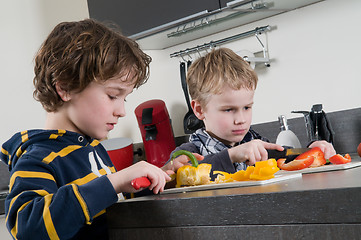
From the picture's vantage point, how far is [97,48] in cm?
126

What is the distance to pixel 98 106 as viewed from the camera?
1.21 meters

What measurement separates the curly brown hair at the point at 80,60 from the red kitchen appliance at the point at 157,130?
3.85 ft

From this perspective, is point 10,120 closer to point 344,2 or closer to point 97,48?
point 97,48

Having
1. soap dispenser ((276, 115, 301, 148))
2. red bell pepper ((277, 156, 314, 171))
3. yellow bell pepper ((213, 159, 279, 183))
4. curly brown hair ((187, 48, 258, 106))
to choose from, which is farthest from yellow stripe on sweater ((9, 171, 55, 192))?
soap dispenser ((276, 115, 301, 148))

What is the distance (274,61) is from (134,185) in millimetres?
1461

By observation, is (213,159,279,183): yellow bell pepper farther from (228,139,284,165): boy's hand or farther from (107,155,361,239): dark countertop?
(228,139,284,165): boy's hand

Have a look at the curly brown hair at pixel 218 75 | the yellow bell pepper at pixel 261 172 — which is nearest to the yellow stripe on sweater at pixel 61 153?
the yellow bell pepper at pixel 261 172

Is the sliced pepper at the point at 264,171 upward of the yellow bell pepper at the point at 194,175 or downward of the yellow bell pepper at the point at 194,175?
upward

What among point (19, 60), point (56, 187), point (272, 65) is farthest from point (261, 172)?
point (19, 60)

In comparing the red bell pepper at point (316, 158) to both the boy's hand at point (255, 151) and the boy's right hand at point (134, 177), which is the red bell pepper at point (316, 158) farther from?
the boy's right hand at point (134, 177)

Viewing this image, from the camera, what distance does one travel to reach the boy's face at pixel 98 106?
1210 millimetres

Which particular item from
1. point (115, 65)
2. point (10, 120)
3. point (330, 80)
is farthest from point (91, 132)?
point (10, 120)

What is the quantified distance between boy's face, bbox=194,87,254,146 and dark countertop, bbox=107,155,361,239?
0.86 m

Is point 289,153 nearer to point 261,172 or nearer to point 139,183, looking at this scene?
point 261,172
